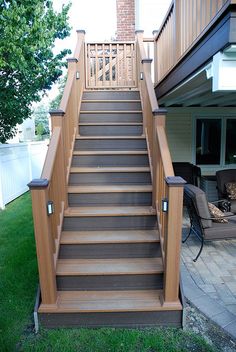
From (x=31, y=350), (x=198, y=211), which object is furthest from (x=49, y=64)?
(x=31, y=350)

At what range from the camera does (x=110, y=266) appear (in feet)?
8.31

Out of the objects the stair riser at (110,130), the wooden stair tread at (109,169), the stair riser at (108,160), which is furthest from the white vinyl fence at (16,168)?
the wooden stair tread at (109,169)

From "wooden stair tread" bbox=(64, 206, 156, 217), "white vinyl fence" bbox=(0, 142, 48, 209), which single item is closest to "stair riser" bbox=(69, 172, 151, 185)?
"wooden stair tread" bbox=(64, 206, 156, 217)

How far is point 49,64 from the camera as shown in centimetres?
598

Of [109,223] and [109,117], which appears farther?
[109,117]

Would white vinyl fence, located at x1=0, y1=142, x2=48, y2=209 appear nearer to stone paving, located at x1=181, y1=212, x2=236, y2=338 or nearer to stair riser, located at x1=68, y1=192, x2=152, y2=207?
stair riser, located at x1=68, y1=192, x2=152, y2=207

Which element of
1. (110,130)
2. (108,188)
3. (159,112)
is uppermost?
(159,112)

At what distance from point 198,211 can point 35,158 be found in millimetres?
6323

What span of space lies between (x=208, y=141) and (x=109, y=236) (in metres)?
4.65

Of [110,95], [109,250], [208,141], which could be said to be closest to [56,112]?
[109,250]

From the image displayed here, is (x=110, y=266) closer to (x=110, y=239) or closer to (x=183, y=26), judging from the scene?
(x=110, y=239)

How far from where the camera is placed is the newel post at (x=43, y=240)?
205cm

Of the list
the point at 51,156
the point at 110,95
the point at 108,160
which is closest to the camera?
the point at 51,156

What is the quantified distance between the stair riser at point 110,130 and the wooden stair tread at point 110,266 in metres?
2.05
